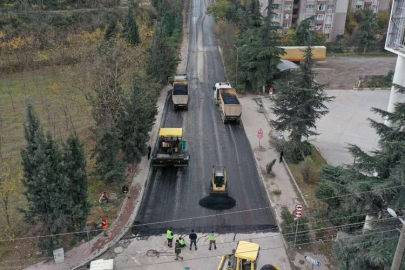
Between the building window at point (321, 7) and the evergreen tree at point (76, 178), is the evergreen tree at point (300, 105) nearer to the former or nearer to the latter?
the evergreen tree at point (76, 178)

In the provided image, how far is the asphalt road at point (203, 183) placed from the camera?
22.4 metres

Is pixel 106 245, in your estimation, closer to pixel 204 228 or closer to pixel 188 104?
pixel 204 228

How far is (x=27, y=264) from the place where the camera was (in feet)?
61.5

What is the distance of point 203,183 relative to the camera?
26.6 meters

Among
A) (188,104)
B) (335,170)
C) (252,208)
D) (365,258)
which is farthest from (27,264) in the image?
(188,104)

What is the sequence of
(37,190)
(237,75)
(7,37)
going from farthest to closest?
1. (7,37)
2. (237,75)
3. (37,190)

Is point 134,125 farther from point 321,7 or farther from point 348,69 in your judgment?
point 321,7

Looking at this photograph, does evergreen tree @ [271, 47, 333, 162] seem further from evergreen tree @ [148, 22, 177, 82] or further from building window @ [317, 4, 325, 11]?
building window @ [317, 4, 325, 11]

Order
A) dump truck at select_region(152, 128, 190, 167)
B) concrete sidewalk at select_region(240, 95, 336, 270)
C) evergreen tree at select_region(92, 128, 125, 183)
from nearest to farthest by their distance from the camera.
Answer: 1. concrete sidewalk at select_region(240, 95, 336, 270)
2. evergreen tree at select_region(92, 128, 125, 183)
3. dump truck at select_region(152, 128, 190, 167)

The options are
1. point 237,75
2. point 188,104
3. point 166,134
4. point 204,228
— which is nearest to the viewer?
point 204,228

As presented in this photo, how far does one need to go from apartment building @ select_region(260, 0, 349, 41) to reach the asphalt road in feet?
121

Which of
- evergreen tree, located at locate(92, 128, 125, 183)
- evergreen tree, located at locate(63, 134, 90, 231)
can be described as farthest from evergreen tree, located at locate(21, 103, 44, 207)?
evergreen tree, located at locate(92, 128, 125, 183)

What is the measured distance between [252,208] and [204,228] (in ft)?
12.0

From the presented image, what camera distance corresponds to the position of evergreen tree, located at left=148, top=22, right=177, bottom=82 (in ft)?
142
